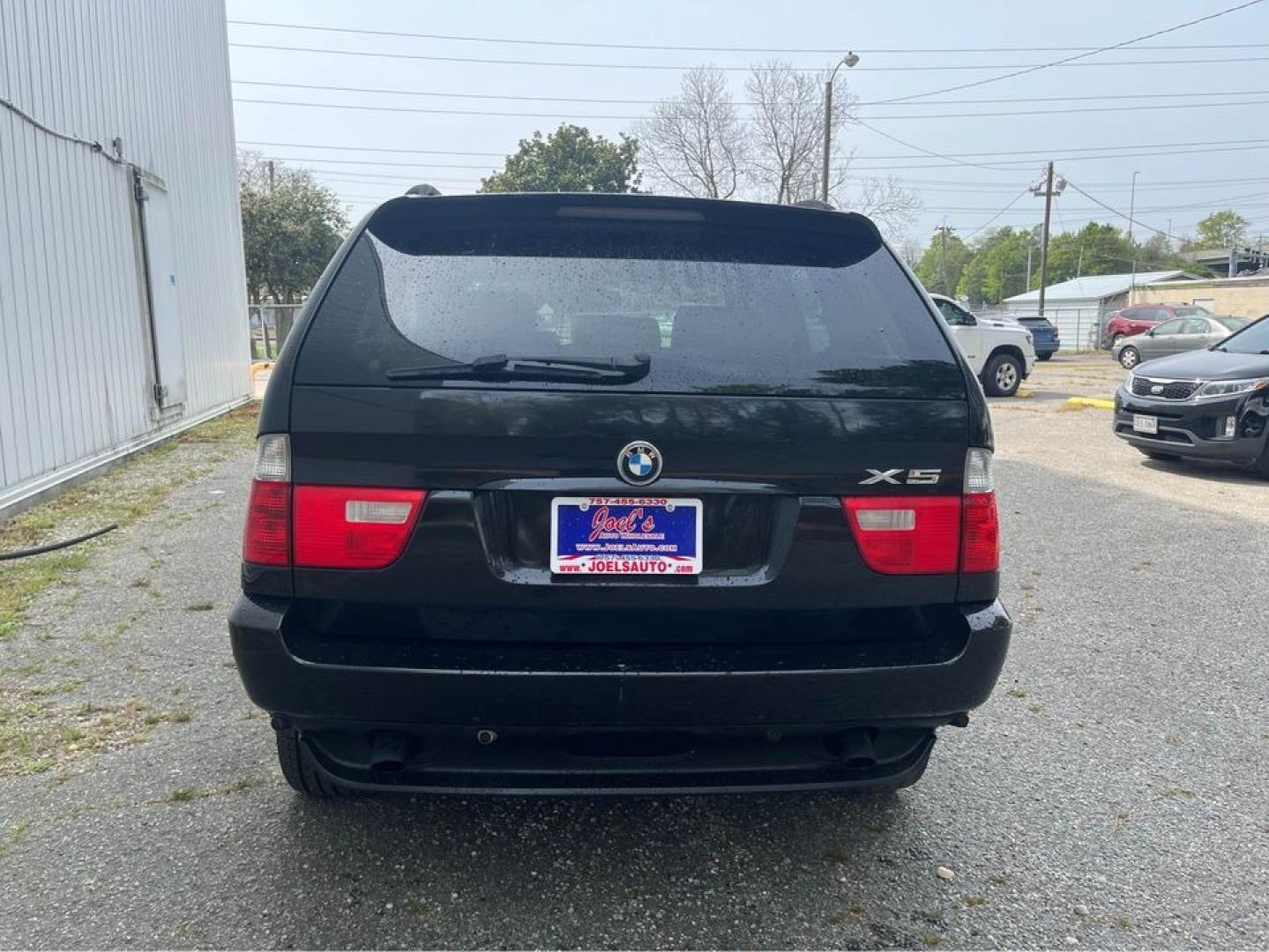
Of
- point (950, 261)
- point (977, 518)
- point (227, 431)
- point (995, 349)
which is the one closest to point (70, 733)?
point (977, 518)

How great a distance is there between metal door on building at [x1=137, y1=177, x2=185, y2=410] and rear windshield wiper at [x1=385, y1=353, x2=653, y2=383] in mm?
8651

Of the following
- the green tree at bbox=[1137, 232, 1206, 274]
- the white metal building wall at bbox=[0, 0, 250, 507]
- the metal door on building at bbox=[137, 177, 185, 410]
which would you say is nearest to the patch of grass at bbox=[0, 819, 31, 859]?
the white metal building wall at bbox=[0, 0, 250, 507]

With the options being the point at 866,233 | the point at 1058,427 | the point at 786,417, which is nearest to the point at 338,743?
the point at 786,417

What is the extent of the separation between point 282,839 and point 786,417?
5.94ft

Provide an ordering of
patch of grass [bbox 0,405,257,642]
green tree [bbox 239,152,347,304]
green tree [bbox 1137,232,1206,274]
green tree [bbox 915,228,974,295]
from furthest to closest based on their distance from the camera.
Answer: green tree [bbox 915,228,974,295] < green tree [bbox 1137,232,1206,274] < green tree [bbox 239,152,347,304] < patch of grass [bbox 0,405,257,642]

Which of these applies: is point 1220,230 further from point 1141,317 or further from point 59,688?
point 59,688

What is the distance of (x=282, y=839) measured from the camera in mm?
2520

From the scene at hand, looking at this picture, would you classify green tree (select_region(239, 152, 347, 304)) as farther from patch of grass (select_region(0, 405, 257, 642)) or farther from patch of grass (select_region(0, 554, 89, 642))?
patch of grass (select_region(0, 554, 89, 642))

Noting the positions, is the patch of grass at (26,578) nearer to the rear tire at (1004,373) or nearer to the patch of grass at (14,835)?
the patch of grass at (14,835)

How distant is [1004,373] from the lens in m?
15.9

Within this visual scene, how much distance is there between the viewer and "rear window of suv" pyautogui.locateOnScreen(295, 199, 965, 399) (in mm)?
2115

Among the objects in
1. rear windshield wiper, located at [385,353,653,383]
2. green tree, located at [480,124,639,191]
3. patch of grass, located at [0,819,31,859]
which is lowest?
patch of grass, located at [0,819,31,859]

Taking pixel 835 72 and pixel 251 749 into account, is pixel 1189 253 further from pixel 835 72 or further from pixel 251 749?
pixel 251 749

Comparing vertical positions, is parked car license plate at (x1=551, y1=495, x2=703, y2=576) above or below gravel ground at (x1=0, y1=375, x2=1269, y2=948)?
above
